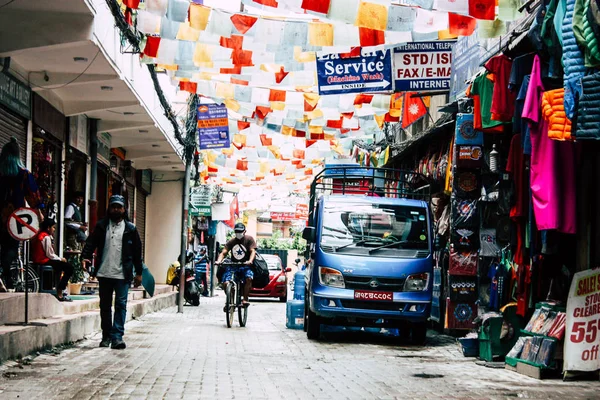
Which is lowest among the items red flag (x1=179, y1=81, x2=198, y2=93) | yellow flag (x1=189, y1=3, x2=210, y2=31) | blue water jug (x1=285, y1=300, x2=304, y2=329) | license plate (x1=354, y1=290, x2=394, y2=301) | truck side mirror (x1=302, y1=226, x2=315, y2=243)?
blue water jug (x1=285, y1=300, x2=304, y2=329)

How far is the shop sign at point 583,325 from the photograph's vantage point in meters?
8.95

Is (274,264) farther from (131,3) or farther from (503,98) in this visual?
(503,98)

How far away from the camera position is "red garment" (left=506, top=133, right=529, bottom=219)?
420 inches

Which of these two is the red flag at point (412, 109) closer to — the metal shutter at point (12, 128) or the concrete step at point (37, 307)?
the concrete step at point (37, 307)

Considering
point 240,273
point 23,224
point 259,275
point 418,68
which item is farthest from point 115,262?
point 418,68

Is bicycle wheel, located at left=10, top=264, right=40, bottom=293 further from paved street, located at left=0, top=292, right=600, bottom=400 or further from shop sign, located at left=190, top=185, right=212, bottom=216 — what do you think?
shop sign, located at left=190, top=185, right=212, bottom=216

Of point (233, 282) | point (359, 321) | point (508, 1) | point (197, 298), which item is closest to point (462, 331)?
point (359, 321)

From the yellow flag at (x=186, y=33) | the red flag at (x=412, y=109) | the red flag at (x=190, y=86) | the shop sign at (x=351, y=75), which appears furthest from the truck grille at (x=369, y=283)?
the red flag at (x=190, y=86)

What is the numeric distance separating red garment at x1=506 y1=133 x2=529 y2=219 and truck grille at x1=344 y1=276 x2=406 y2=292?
10.1 ft

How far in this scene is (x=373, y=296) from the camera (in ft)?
44.1

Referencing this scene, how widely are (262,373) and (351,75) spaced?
8.38 m

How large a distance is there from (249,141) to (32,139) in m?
14.6

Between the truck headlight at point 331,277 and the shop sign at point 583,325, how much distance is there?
183 inches

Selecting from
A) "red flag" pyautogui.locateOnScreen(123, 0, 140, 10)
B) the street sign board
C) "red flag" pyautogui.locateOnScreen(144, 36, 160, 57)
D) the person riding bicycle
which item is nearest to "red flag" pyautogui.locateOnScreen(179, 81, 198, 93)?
"red flag" pyautogui.locateOnScreen(144, 36, 160, 57)
